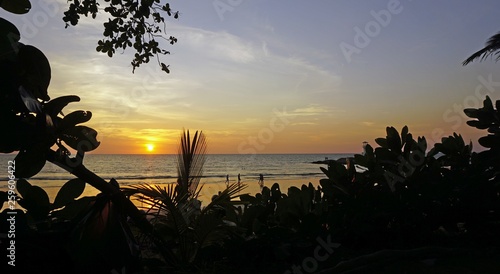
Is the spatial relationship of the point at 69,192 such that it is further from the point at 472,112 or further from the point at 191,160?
the point at 472,112

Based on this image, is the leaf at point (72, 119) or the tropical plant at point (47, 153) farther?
the leaf at point (72, 119)

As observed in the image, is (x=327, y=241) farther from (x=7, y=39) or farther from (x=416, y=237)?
(x=7, y=39)

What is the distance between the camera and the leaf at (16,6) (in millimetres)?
1778

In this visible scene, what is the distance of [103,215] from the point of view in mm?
1918

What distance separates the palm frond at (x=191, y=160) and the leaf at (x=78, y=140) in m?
2.15

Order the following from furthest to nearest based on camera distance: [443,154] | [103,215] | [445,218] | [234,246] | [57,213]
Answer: [443,154] → [445,218] → [234,246] → [57,213] → [103,215]

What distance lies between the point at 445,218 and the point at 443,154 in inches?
36.1

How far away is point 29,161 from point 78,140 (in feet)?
0.72

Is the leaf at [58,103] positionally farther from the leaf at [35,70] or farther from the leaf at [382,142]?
the leaf at [382,142]

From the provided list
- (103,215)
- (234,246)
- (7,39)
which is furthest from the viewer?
(234,246)

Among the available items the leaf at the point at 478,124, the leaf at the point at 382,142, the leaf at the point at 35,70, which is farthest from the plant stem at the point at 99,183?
the leaf at the point at 478,124

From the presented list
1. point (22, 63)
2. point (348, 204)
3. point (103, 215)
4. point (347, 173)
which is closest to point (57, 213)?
point (103, 215)

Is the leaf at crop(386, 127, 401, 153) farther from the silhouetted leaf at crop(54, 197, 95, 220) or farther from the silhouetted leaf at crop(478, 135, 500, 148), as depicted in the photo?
the silhouetted leaf at crop(54, 197, 95, 220)

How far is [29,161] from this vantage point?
1.77 m
